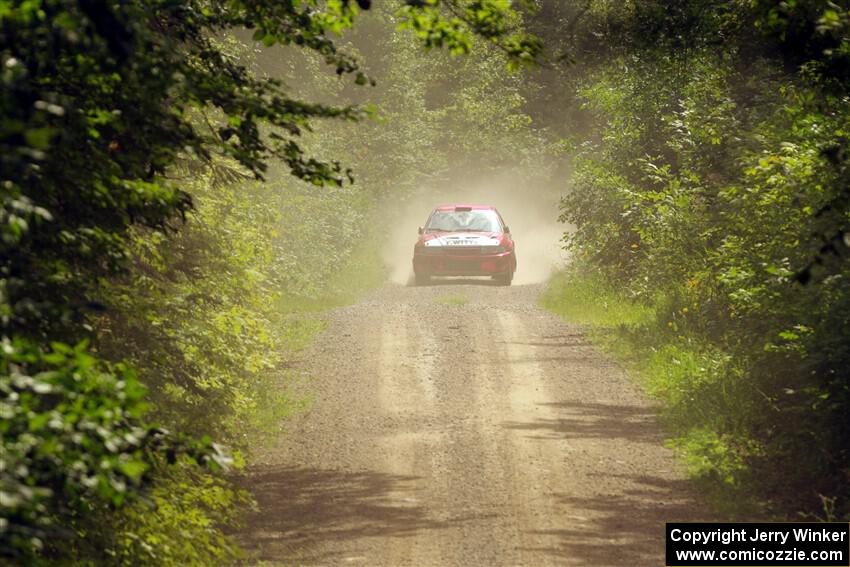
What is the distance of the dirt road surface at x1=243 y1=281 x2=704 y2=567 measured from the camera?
876 cm

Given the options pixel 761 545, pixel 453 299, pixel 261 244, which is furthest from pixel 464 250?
pixel 761 545

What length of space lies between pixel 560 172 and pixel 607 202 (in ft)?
115

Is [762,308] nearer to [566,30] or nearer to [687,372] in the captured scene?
[687,372]

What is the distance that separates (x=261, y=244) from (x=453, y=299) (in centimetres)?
1256

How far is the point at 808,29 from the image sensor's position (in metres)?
8.28

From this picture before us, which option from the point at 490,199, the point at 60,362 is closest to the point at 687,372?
the point at 60,362

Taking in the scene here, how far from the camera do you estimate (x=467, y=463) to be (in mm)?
11234

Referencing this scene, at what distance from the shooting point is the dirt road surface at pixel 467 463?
8.76 m

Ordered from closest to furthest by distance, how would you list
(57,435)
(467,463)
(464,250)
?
(57,435) → (467,463) → (464,250)

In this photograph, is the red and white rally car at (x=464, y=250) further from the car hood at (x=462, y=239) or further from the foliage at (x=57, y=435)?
the foliage at (x=57, y=435)

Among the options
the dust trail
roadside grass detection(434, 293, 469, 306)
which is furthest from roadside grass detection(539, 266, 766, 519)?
the dust trail

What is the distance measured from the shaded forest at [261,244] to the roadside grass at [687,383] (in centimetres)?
5

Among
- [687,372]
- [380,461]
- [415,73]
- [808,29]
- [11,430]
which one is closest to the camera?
[11,430]

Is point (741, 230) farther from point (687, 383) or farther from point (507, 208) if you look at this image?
point (507, 208)
